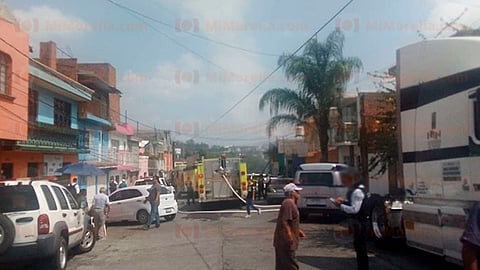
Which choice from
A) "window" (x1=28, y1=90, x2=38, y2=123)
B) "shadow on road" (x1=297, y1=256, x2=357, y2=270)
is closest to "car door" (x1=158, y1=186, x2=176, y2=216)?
"window" (x1=28, y1=90, x2=38, y2=123)

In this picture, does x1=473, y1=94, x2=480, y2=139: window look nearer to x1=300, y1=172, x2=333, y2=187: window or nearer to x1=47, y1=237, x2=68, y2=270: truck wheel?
x1=47, y1=237, x2=68, y2=270: truck wheel

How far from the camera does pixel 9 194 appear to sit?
10125 mm

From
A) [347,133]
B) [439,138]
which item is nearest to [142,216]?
[439,138]

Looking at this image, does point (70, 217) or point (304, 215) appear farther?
point (304, 215)

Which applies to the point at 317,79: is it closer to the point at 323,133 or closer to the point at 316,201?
the point at 323,133

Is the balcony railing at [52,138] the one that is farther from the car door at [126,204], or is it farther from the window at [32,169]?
the car door at [126,204]

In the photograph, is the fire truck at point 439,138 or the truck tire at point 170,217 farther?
the truck tire at point 170,217

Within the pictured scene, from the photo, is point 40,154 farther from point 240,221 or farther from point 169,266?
point 169,266

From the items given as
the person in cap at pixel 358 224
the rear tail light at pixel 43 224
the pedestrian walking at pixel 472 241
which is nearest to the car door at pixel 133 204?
the rear tail light at pixel 43 224

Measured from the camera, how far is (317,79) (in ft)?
99.3

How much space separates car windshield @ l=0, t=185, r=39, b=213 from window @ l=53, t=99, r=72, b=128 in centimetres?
1784

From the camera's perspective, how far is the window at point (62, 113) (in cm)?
2767

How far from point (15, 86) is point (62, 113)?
10.5 metres

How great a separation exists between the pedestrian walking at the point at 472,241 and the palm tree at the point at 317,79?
22793 millimetres
